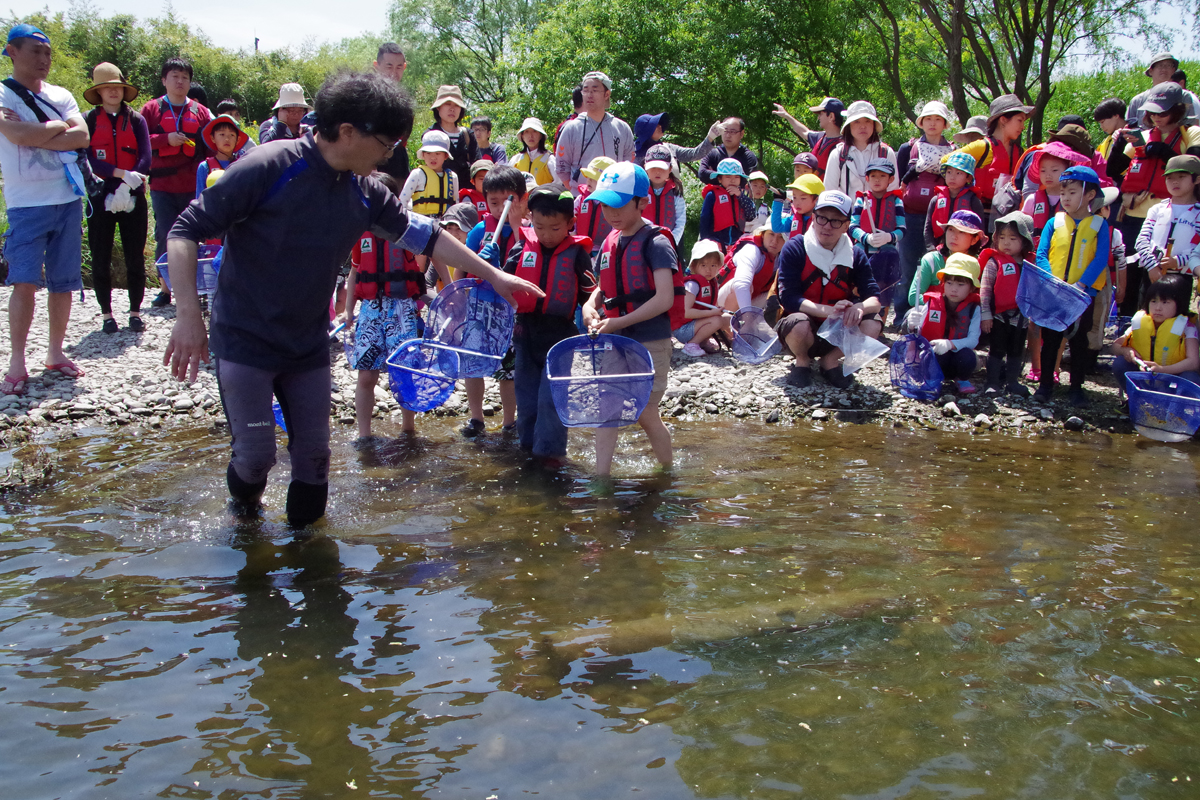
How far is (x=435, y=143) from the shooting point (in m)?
8.63

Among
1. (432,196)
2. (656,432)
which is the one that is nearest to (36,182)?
(432,196)

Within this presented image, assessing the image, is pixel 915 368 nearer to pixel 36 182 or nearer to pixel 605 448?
pixel 605 448

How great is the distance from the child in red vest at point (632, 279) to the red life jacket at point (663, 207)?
3.99m

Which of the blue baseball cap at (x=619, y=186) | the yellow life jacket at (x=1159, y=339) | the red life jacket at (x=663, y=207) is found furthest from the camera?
A: the red life jacket at (x=663, y=207)

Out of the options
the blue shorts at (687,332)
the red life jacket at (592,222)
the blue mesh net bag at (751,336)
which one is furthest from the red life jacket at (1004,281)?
the red life jacket at (592,222)

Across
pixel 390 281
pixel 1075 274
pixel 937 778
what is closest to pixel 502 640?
pixel 937 778

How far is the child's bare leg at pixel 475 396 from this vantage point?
22.9ft

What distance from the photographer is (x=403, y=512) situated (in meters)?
5.17

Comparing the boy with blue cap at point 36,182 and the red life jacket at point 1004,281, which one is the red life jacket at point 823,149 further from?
the boy with blue cap at point 36,182

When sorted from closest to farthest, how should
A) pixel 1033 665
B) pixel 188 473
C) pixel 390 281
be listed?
pixel 1033 665
pixel 188 473
pixel 390 281

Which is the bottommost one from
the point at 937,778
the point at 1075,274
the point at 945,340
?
the point at 937,778

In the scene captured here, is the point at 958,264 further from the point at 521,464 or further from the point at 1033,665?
the point at 1033,665

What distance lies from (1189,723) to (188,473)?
5.45 meters

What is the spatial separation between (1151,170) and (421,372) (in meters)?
7.12
